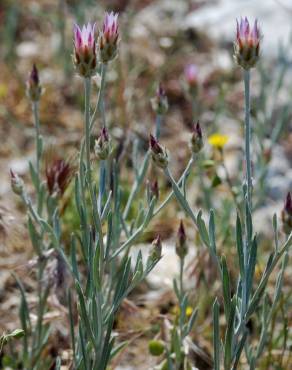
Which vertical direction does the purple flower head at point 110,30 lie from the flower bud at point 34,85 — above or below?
above

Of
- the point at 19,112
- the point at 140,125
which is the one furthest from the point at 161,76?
the point at 19,112

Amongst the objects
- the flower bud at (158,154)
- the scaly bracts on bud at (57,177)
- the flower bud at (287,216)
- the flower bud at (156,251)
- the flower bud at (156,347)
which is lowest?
the flower bud at (156,347)

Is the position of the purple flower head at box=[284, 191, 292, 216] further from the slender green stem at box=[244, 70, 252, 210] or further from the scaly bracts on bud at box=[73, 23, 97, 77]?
the scaly bracts on bud at box=[73, 23, 97, 77]

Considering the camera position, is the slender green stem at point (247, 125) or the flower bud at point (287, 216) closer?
the slender green stem at point (247, 125)

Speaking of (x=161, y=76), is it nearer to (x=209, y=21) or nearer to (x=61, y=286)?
(x=209, y=21)

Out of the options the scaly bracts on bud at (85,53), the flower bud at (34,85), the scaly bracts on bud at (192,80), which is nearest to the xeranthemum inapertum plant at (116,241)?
the scaly bracts on bud at (85,53)

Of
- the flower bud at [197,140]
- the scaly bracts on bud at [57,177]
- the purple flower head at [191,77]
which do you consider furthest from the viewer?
the purple flower head at [191,77]

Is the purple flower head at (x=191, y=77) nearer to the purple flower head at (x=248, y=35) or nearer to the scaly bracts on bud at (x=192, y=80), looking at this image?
the scaly bracts on bud at (x=192, y=80)
